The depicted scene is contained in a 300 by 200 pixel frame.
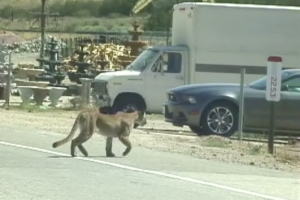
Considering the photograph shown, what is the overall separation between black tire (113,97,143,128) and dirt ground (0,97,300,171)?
60 centimetres

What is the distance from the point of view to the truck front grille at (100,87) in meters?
23.2

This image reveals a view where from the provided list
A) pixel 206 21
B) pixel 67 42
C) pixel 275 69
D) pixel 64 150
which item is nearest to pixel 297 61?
pixel 206 21

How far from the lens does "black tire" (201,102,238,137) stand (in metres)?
19.6

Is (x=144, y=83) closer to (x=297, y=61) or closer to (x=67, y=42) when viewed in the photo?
(x=297, y=61)

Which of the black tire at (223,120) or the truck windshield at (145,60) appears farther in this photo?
the truck windshield at (145,60)

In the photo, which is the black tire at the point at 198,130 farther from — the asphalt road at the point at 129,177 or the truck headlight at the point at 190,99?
the asphalt road at the point at 129,177

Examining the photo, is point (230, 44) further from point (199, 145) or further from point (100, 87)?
point (199, 145)

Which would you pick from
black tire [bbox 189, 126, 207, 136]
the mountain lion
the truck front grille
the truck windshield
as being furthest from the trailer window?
the mountain lion

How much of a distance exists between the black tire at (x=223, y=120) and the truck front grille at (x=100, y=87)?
14.1 feet


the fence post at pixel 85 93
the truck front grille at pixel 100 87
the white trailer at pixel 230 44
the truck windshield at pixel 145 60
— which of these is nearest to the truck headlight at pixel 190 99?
the truck windshield at pixel 145 60

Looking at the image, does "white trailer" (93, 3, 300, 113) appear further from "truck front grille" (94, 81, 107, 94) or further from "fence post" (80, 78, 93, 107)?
"fence post" (80, 78, 93, 107)

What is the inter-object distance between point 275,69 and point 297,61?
7880mm

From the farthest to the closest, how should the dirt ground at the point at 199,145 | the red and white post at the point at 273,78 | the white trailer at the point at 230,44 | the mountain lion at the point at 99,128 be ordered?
the white trailer at the point at 230,44, the red and white post at the point at 273,78, the dirt ground at the point at 199,145, the mountain lion at the point at 99,128

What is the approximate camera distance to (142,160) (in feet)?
48.0
